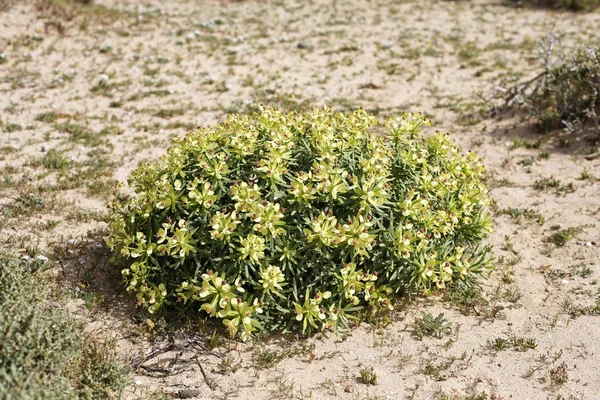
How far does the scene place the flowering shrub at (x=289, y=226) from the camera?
419 cm

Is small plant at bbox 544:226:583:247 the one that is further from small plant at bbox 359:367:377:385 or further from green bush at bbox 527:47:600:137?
small plant at bbox 359:367:377:385

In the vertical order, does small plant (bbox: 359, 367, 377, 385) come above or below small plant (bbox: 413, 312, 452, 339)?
below

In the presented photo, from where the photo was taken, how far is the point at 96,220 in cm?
589

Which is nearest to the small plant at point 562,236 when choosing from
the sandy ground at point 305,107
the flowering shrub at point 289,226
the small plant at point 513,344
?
the sandy ground at point 305,107

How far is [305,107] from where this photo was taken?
29.7 feet

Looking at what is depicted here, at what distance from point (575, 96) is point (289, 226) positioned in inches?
220

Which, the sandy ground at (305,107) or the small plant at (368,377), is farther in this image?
the sandy ground at (305,107)

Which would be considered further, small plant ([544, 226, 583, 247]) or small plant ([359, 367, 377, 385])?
small plant ([544, 226, 583, 247])

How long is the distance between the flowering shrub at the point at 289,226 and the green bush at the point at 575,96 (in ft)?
12.5

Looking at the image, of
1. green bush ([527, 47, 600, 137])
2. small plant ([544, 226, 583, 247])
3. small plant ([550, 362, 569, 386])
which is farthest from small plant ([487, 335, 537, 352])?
green bush ([527, 47, 600, 137])

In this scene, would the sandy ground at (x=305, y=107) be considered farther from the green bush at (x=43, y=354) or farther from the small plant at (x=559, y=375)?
the green bush at (x=43, y=354)

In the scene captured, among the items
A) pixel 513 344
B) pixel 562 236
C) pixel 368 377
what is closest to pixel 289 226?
pixel 368 377

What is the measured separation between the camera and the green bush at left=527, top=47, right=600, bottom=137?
7.79m

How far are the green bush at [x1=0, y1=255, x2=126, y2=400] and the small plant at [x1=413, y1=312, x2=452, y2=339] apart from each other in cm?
214
